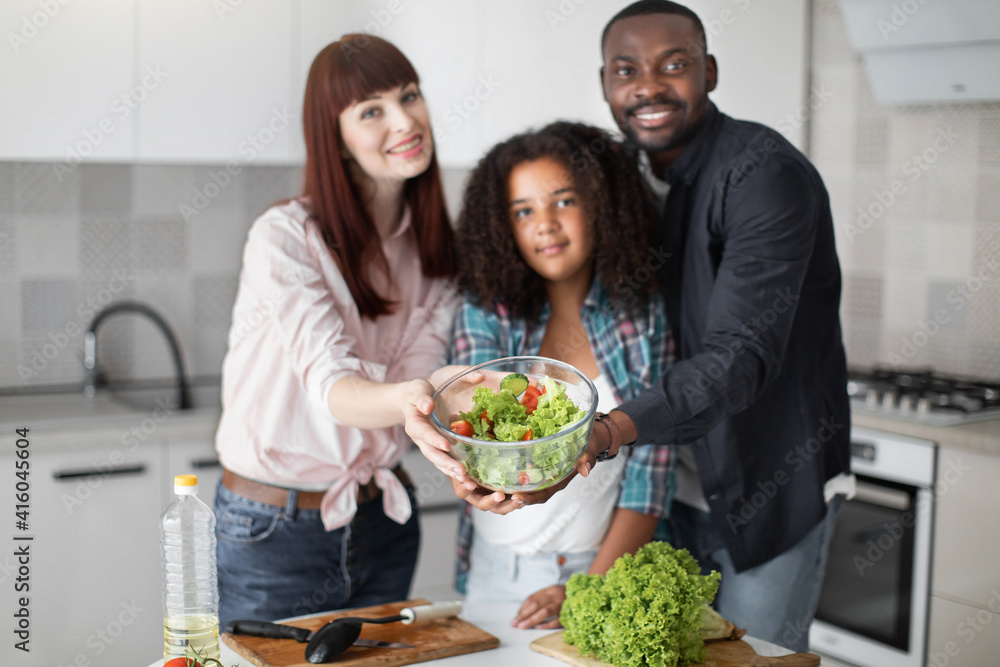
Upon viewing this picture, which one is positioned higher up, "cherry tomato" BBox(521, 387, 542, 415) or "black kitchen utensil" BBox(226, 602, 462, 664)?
"cherry tomato" BBox(521, 387, 542, 415)

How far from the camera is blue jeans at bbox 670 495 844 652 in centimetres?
141

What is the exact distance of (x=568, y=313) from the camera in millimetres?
1497

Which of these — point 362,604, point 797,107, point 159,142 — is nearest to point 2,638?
point 362,604

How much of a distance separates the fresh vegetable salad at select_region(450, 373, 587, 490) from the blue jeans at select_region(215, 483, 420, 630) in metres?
0.49

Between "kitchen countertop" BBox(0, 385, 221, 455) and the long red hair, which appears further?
"kitchen countertop" BBox(0, 385, 221, 455)

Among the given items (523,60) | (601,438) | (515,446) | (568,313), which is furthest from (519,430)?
(523,60)

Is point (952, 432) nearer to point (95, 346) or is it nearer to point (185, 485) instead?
point (185, 485)

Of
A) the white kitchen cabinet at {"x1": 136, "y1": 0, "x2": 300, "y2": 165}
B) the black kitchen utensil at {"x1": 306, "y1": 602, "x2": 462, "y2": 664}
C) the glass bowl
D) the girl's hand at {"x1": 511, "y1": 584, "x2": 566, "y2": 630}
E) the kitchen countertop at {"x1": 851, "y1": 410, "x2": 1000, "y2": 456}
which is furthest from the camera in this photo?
the white kitchen cabinet at {"x1": 136, "y1": 0, "x2": 300, "y2": 165}

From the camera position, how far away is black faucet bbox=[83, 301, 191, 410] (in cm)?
244

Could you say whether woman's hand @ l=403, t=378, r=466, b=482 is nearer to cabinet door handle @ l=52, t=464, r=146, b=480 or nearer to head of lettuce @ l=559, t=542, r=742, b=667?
head of lettuce @ l=559, t=542, r=742, b=667

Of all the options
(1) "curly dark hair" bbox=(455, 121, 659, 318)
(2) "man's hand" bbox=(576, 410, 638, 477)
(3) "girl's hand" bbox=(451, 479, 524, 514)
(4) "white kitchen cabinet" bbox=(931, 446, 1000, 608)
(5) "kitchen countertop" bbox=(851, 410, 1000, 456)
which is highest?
(1) "curly dark hair" bbox=(455, 121, 659, 318)

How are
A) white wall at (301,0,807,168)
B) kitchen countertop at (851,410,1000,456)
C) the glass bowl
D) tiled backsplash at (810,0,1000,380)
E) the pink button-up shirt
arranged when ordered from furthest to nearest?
1. tiled backsplash at (810,0,1000,380)
2. white wall at (301,0,807,168)
3. kitchen countertop at (851,410,1000,456)
4. the pink button-up shirt
5. the glass bowl

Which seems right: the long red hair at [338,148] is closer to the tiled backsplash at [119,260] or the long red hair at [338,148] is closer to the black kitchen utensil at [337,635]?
the black kitchen utensil at [337,635]

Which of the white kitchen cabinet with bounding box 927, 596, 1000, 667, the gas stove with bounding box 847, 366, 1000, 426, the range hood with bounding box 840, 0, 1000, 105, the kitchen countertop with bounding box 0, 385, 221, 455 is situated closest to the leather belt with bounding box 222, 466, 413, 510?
the kitchen countertop with bounding box 0, 385, 221, 455
